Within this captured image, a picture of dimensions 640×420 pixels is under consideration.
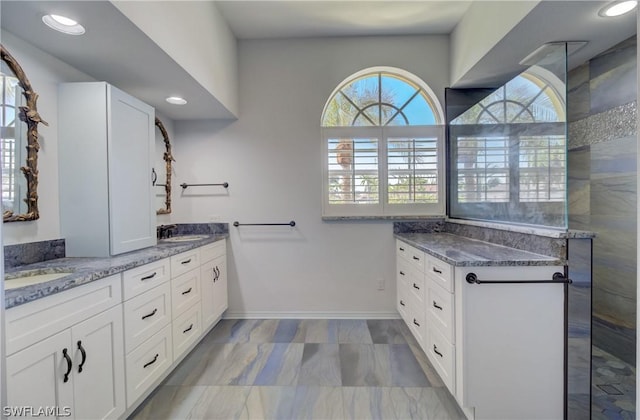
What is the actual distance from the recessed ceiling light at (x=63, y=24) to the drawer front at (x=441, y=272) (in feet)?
7.76

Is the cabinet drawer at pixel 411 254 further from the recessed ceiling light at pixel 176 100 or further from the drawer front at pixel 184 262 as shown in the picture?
the recessed ceiling light at pixel 176 100

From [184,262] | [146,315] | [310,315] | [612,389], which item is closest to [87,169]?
[184,262]

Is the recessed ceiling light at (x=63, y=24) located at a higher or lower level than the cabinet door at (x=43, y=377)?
higher

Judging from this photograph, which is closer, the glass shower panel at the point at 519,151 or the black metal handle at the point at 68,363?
the black metal handle at the point at 68,363

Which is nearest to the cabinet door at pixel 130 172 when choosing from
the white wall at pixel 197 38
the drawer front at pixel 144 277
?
the drawer front at pixel 144 277

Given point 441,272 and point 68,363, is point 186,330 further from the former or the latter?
point 441,272

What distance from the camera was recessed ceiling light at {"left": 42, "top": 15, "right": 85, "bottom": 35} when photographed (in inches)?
57.0

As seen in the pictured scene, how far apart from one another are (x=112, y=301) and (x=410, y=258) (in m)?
2.07

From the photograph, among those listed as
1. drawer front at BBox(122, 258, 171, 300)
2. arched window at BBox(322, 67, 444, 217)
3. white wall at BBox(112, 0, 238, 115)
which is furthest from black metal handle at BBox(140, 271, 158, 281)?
arched window at BBox(322, 67, 444, 217)

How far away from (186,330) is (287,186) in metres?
1.57

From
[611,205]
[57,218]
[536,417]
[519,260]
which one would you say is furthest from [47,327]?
[611,205]

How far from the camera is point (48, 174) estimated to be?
1.77m

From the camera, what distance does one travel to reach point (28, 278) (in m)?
1.51

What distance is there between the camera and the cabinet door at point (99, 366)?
4.35ft
